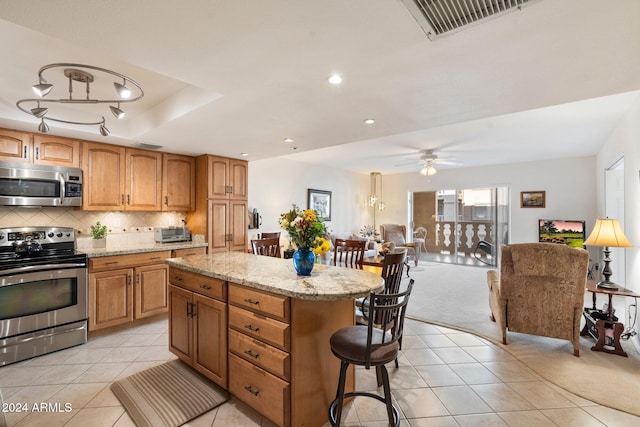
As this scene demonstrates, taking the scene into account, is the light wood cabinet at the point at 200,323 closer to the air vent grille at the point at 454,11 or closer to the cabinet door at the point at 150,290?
the cabinet door at the point at 150,290

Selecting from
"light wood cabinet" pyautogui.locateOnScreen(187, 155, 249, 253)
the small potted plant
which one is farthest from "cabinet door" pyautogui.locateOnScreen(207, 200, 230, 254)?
the small potted plant

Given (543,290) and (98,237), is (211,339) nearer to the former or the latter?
(98,237)

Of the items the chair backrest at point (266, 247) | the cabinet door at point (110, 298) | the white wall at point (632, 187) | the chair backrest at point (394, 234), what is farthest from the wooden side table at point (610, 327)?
the cabinet door at point (110, 298)

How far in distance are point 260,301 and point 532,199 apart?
280 inches

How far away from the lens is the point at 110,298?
10.9ft

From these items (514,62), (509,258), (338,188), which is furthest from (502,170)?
(514,62)

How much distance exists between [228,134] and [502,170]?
258 inches

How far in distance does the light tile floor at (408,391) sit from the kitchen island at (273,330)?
0.29m

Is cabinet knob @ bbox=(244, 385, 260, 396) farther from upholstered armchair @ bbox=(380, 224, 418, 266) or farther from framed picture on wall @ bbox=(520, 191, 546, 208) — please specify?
Answer: framed picture on wall @ bbox=(520, 191, 546, 208)

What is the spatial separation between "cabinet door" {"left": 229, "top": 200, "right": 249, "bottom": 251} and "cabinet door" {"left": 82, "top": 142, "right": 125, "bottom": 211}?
57.8 inches

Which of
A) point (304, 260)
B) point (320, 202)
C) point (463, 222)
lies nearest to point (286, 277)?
point (304, 260)

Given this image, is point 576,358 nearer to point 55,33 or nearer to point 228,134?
point 228,134

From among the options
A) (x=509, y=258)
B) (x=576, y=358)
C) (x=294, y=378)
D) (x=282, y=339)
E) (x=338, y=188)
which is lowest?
(x=576, y=358)

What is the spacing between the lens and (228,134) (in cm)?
329
